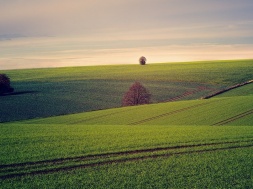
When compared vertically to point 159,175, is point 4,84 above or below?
above

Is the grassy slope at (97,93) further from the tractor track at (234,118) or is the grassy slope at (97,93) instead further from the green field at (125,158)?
the green field at (125,158)

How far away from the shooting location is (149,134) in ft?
63.9

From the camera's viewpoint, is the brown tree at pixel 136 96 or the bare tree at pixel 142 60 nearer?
the brown tree at pixel 136 96

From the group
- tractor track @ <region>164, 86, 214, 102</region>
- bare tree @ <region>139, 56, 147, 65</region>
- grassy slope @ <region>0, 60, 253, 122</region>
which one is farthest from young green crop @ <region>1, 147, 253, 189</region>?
bare tree @ <region>139, 56, 147, 65</region>

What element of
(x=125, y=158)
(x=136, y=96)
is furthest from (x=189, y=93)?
(x=125, y=158)

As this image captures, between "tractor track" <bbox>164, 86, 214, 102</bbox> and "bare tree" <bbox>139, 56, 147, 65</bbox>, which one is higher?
"bare tree" <bbox>139, 56, 147, 65</bbox>

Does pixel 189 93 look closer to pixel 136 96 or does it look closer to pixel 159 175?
pixel 136 96

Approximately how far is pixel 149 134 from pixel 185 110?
51.5 ft

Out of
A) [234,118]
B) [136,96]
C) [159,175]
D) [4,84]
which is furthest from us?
[4,84]

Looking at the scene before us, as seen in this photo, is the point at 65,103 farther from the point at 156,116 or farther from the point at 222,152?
→ the point at 222,152

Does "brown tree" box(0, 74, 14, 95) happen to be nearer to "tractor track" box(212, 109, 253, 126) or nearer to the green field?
the green field

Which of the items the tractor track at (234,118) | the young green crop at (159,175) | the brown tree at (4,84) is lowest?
the tractor track at (234,118)

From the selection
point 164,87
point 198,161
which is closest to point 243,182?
point 198,161

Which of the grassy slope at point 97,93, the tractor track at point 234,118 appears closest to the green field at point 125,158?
the tractor track at point 234,118
